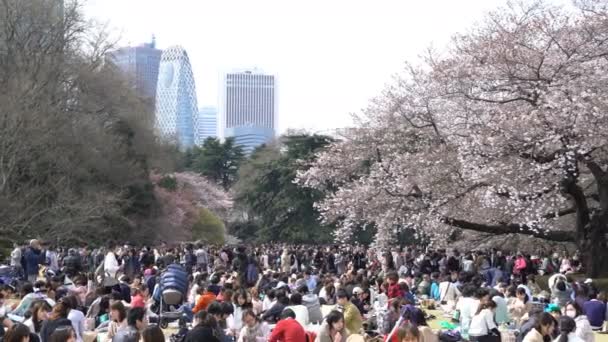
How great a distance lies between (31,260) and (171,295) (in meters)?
5.46

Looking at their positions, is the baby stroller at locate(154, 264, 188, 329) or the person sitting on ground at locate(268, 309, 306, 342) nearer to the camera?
the person sitting on ground at locate(268, 309, 306, 342)

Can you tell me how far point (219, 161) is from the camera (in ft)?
223

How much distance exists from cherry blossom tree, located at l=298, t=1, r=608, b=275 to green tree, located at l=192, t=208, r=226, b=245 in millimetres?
28759

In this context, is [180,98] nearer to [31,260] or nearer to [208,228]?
[208,228]

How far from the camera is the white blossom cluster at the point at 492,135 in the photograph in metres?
19.4

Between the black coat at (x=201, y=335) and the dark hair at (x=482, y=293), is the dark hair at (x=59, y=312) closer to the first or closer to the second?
the black coat at (x=201, y=335)

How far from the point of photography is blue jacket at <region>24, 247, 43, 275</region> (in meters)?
18.1

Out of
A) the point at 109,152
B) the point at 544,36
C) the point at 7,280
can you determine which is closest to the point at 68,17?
the point at 109,152

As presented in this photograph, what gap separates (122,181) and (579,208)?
858 inches

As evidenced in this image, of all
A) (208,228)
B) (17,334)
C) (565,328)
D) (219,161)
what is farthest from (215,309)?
(219,161)

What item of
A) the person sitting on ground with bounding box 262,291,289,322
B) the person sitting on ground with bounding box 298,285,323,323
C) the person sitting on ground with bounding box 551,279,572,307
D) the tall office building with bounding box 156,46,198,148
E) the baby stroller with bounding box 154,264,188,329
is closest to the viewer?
the person sitting on ground with bounding box 262,291,289,322

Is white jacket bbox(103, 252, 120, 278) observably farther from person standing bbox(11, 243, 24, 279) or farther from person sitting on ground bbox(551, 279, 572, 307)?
person sitting on ground bbox(551, 279, 572, 307)

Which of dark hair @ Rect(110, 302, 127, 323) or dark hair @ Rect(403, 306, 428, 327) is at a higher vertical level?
dark hair @ Rect(110, 302, 127, 323)

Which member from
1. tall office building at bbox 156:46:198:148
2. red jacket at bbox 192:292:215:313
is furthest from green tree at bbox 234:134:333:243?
tall office building at bbox 156:46:198:148
